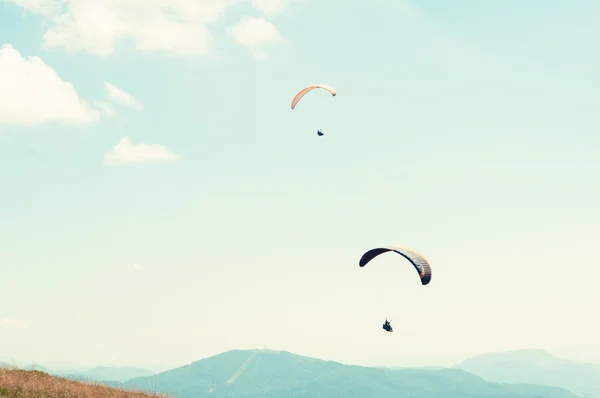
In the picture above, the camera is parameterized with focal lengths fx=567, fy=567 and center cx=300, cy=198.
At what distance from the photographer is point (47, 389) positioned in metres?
21.6

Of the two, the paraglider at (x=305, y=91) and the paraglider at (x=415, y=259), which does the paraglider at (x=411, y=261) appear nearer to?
the paraglider at (x=415, y=259)

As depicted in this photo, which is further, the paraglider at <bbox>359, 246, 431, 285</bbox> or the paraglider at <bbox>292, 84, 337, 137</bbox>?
the paraglider at <bbox>292, 84, 337, 137</bbox>

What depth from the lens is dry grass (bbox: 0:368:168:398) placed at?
20734mm

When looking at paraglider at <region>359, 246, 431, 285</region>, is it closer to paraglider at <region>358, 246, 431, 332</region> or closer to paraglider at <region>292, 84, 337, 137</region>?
paraglider at <region>358, 246, 431, 332</region>

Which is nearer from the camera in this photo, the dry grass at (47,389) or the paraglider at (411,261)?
the dry grass at (47,389)

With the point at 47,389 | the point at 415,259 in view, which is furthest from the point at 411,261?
the point at 47,389

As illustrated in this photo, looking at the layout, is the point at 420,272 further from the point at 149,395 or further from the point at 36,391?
the point at 36,391

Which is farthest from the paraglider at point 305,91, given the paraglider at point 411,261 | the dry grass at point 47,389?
the dry grass at point 47,389

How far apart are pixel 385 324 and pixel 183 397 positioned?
1533 centimetres

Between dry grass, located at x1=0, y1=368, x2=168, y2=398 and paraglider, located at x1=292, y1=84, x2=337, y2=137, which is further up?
paraglider, located at x1=292, y1=84, x2=337, y2=137

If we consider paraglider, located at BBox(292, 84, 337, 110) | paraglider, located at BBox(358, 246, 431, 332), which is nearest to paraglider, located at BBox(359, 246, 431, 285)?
paraglider, located at BBox(358, 246, 431, 332)

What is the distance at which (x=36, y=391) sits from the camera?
21.1 m

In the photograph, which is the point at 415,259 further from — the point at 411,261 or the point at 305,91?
the point at 305,91

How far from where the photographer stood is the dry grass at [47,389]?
68.0 feet
